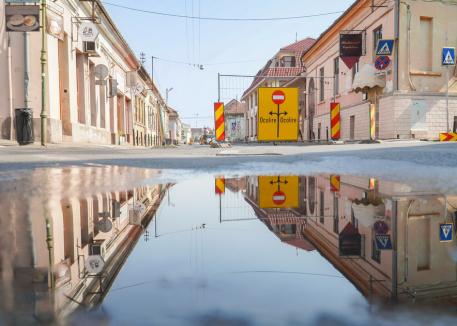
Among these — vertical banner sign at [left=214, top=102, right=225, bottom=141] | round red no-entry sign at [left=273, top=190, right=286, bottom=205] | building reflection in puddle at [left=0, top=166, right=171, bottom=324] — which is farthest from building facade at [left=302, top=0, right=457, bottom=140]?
building reflection in puddle at [left=0, top=166, right=171, bottom=324]

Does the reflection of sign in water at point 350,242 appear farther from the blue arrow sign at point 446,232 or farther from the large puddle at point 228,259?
the blue arrow sign at point 446,232

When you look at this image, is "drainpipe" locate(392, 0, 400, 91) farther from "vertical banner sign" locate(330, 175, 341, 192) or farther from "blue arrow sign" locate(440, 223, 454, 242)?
"blue arrow sign" locate(440, 223, 454, 242)

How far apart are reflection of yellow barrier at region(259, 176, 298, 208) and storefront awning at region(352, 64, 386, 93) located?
56.3ft

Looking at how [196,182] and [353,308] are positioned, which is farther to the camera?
[196,182]

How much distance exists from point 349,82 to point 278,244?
23845 millimetres

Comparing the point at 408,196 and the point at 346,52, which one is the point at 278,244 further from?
the point at 346,52

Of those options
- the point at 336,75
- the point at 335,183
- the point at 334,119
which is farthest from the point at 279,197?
Result: the point at 336,75

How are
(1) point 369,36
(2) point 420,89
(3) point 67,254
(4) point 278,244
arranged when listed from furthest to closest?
(1) point 369,36
(2) point 420,89
(4) point 278,244
(3) point 67,254

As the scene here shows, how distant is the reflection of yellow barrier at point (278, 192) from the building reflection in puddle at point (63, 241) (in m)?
0.74

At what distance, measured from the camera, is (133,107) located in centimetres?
3228

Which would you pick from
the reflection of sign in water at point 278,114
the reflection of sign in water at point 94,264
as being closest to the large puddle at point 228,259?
the reflection of sign in water at point 94,264

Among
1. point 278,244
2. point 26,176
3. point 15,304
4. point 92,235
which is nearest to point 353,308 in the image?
point 278,244

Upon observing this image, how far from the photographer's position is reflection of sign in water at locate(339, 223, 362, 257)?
139cm

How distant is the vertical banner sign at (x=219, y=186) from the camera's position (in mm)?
3050
